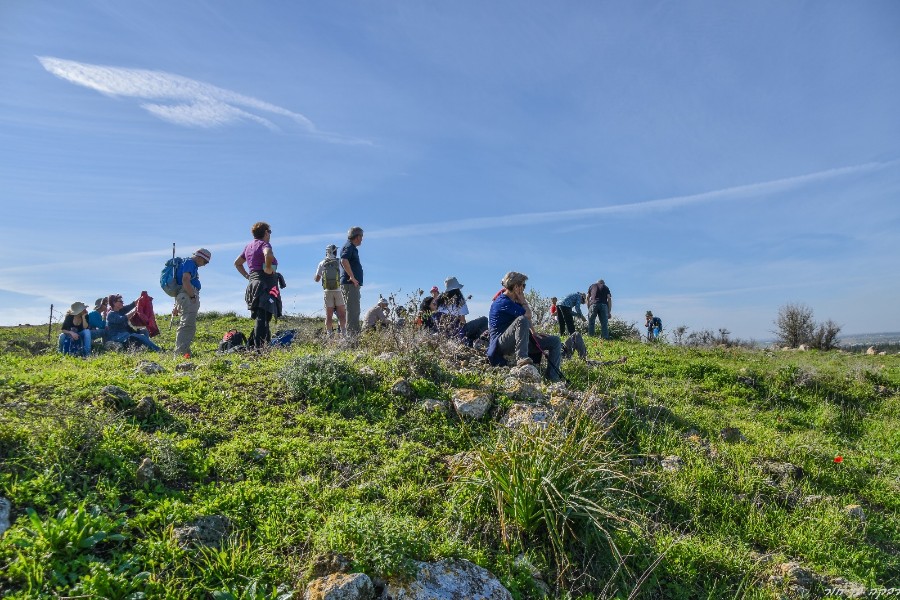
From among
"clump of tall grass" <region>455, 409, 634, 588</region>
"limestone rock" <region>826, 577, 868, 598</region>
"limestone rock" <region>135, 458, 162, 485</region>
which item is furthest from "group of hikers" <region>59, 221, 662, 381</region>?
"limestone rock" <region>135, 458, 162, 485</region>

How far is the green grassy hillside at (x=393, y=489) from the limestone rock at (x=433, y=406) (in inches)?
1.8

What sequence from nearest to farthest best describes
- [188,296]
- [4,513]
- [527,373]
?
[4,513] → [527,373] → [188,296]

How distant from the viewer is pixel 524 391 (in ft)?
20.8

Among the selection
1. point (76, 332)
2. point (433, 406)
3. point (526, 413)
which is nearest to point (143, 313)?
point (76, 332)

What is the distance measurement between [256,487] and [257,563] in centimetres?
86

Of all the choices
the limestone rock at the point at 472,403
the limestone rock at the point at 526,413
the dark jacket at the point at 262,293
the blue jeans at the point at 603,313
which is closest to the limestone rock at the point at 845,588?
the limestone rock at the point at 526,413

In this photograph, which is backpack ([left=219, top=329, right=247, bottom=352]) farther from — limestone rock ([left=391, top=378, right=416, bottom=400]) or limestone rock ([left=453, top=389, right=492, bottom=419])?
limestone rock ([left=453, top=389, right=492, bottom=419])

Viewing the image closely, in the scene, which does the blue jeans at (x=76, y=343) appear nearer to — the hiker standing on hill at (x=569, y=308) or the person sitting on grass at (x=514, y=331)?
the person sitting on grass at (x=514, y=331)

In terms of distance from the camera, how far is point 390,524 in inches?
137

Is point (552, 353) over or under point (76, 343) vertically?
under

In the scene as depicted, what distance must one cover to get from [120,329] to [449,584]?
10630 mm

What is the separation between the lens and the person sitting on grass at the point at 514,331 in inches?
290

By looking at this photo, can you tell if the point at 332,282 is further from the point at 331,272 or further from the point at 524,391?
the point at 524,391

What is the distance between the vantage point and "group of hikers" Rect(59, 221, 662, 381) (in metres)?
7.69
